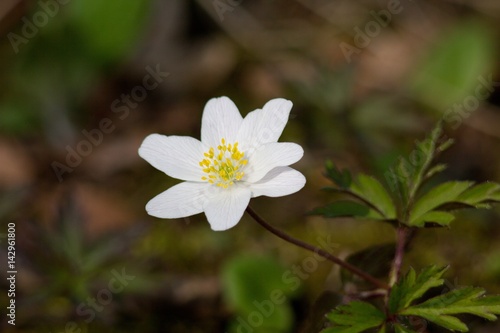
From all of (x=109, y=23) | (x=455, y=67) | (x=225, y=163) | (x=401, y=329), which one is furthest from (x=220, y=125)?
(x=455, y=67)

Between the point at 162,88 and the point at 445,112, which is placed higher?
the point at 162,88

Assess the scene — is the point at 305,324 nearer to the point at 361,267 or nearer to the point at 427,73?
the point at 361,267

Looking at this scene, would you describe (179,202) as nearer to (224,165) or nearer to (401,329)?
(224,165)

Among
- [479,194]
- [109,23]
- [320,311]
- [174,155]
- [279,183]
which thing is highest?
[109,23]

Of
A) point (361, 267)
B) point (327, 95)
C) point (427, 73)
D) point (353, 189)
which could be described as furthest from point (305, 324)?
point (427, 73)

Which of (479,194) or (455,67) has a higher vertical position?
(479,194)

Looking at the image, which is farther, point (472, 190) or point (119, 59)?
point (119, 59)

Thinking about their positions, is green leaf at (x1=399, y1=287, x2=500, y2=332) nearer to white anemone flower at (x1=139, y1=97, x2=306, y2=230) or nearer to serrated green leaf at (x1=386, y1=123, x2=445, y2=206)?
serrated green leaf at (x1=386, y1=123, x2=445, y2=206)
